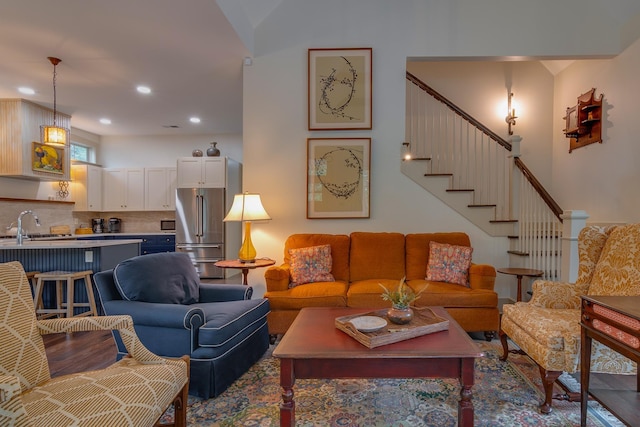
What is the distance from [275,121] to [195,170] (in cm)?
272

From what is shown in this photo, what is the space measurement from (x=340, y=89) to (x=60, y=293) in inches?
152

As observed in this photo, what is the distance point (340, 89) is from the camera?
156 inches

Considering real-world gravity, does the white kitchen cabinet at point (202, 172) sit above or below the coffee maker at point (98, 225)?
above

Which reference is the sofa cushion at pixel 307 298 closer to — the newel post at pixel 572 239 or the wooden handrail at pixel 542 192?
the newel post at pixel 572 239

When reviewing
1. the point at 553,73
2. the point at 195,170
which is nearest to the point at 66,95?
the point at 195,170

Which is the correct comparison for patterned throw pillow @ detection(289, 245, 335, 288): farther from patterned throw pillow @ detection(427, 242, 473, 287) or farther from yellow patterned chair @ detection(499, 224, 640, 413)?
yellow patterned chair @ detection(499, 224, 640, 413)

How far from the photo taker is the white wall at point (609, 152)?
356cm

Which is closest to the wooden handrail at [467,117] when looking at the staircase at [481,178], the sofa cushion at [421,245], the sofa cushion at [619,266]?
the staircase at [481,178]

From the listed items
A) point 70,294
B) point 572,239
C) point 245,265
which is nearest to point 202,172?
point 70,294

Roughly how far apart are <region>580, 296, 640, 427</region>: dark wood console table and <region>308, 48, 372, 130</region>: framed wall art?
280cm

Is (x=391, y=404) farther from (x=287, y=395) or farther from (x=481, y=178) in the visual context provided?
(x=481, y=178)

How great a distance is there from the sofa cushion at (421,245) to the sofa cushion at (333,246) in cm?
65

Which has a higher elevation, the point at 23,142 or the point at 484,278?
the point at 23,142

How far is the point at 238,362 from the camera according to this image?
2379mm
